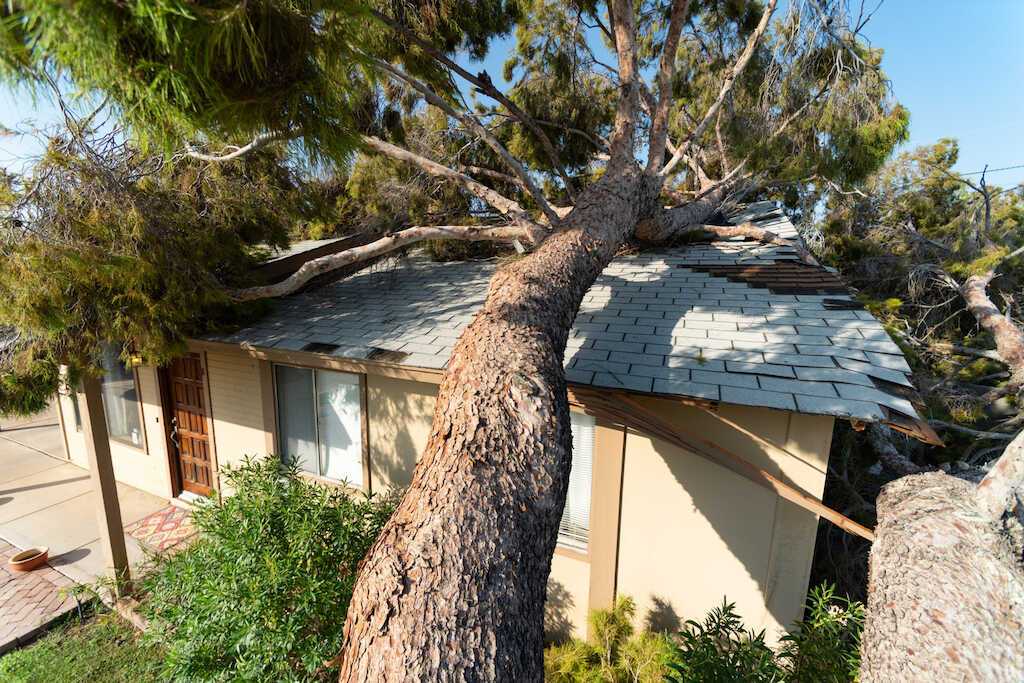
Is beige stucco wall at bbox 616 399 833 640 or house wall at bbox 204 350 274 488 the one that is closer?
beige stucco wall at bbox 616 399 833 640

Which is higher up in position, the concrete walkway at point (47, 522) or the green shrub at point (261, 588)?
the green shrub at point (261, 588)

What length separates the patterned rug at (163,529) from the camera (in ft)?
19.4

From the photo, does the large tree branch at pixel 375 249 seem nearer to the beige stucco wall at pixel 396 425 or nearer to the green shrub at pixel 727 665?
the beige stucco wall at pixel 396 425

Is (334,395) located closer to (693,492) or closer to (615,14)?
(693,492)

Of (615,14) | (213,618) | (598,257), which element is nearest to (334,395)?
(213,618)

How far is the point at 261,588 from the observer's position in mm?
2861

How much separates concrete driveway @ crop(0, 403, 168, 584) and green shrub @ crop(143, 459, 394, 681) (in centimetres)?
362

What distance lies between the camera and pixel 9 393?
432 cm

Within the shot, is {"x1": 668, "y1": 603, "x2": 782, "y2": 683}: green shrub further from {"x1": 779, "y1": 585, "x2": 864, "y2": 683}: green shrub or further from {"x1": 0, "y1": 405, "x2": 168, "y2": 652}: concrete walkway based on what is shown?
{"x1": 0, "y1": 405, "x2": 168, "y2": 652}: concrete walkway

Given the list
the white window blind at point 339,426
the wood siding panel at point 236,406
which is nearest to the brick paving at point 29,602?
the wood siding panel at point 236,406

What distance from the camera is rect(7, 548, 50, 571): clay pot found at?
17.4 feet

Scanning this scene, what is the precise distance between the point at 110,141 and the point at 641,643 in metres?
6.59

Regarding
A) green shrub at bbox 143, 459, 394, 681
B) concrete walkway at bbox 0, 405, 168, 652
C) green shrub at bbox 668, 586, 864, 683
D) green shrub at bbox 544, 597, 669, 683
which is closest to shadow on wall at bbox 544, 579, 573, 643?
green shrub at bbox 544, 597, 669, 683

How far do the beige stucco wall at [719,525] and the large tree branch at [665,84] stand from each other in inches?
146
